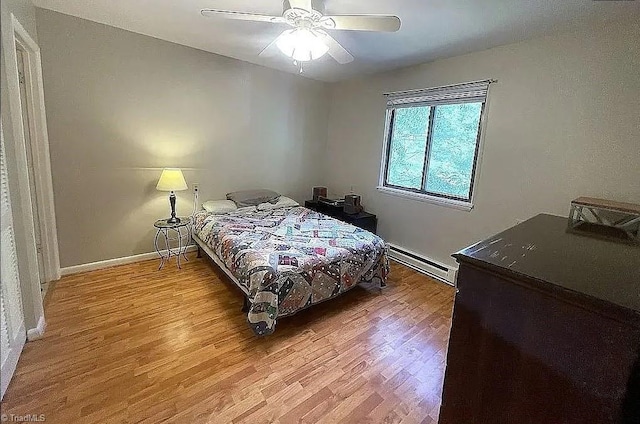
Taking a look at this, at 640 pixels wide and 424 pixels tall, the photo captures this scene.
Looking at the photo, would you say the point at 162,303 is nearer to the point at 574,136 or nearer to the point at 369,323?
the point at 369,323

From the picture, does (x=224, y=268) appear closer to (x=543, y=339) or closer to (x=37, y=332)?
(x=37, y=332)

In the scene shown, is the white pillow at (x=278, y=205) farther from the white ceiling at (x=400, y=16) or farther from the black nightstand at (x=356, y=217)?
the white ceiling at (x=400, y=16)

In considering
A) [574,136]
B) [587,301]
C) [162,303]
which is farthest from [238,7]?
[574,136]

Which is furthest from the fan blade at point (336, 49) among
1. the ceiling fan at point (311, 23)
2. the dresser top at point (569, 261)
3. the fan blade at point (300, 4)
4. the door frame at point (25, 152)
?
the door frame at point (25, 152)

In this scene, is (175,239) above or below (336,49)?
below

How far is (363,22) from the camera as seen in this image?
6.09 feet

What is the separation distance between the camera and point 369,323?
242cm

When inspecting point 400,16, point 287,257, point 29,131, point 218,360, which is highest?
point 400,16

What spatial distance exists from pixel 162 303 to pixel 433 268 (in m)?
2.75

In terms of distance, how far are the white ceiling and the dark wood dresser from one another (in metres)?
1.71

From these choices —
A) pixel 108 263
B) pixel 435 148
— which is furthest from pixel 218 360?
pixel 435 148

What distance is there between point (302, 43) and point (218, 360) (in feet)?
7.49

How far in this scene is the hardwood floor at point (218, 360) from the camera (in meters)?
1.57

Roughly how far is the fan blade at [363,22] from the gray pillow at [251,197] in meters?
2.33
